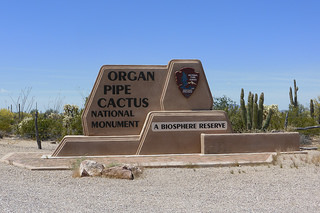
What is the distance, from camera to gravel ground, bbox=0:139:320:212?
24.2 feet

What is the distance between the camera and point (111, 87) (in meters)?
15.0

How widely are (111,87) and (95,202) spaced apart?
7.74 m

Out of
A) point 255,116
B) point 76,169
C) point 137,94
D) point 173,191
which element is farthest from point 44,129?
point 173,191

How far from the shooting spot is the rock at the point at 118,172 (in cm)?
1051

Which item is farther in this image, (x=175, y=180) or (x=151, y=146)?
(x=151, y=146)

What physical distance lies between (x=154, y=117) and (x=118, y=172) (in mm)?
4193

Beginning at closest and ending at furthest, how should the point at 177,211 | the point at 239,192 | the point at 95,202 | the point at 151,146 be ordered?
the point at 177,211
the point at 95,202
the point at 239,192
the point at 151,146

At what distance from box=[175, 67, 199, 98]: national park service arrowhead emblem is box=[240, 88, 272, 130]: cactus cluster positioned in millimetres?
6679

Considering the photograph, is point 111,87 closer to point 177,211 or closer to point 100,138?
point 100,138

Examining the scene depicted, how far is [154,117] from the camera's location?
569 inches

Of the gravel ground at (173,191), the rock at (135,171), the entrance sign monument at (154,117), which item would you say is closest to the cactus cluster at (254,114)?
the entrance sign monument at (154,117)

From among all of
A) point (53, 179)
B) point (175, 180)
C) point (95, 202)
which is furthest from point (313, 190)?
point (53, 179)

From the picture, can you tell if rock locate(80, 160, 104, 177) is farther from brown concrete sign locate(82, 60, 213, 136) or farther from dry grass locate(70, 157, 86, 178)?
brown concrete sign locate(82, 60, 213, 136)

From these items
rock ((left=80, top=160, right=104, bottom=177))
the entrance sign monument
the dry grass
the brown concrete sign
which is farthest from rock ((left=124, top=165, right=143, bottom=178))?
the brown concrete sign
